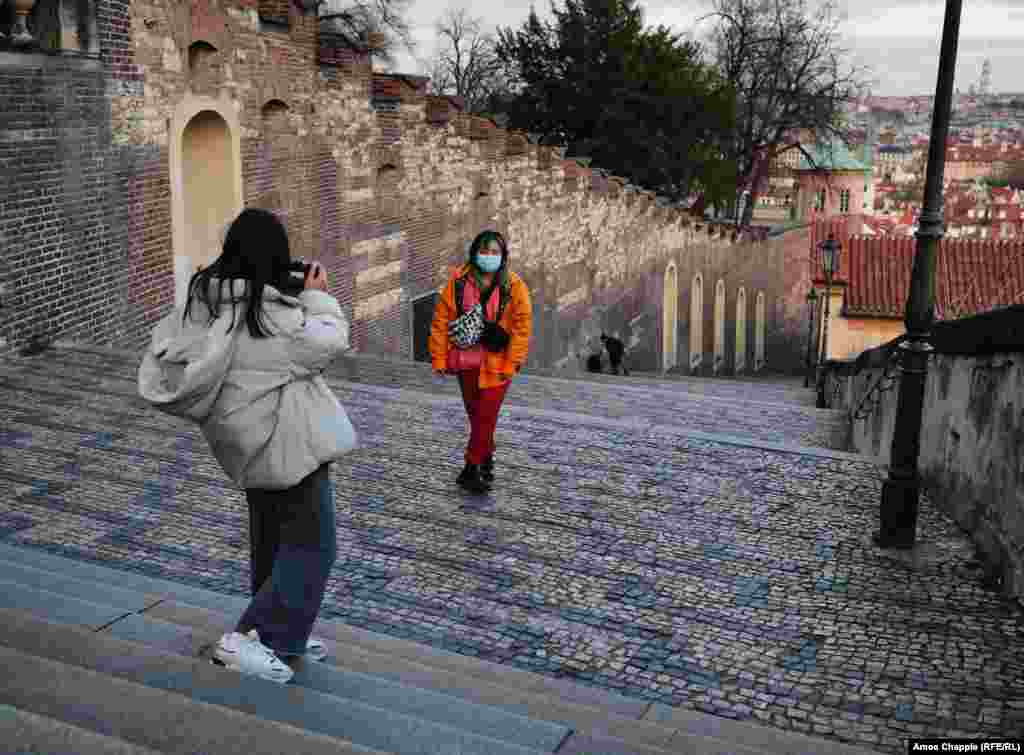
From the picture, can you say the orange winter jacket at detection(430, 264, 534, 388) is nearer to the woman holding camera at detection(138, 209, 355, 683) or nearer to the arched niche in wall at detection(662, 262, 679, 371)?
the woman holding camera at detection(138, 209, 355, 683)

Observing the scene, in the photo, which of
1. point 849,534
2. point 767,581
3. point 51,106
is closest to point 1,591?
point 767,581

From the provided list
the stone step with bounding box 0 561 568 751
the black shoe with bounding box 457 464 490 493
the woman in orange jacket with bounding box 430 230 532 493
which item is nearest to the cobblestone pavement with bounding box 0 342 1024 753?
the black shoe with bounding box 457 464 490 493

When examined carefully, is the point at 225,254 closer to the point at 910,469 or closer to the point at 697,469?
the point at 910,469

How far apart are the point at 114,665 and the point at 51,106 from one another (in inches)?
335

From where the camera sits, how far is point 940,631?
5242mm

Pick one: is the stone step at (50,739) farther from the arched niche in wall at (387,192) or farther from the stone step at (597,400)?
the arched niche in wall at (387,192)

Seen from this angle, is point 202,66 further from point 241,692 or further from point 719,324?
point 719,324

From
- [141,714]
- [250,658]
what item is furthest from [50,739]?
[250,658]

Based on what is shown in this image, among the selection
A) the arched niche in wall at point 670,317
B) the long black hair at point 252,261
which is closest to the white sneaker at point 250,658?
the long black hair at point 252,261

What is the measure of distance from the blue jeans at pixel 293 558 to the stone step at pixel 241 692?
31 centimetres

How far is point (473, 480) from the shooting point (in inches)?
280

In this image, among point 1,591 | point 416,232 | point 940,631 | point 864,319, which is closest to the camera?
point 1,591

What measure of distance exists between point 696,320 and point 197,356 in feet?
109

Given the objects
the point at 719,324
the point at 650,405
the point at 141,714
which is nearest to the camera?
the point at 141,714
